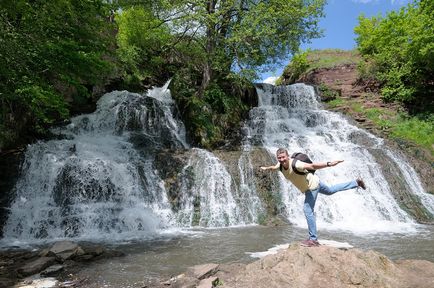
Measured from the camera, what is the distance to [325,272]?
5438 millimetres

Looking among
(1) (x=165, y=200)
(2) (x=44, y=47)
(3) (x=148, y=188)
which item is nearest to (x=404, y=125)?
(1) (x=165, y=200)

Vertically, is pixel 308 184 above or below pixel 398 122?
below

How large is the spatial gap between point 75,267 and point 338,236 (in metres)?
7.06

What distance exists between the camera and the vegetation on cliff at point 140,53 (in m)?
9.69

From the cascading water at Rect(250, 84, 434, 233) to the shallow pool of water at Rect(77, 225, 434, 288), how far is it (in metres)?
1.38

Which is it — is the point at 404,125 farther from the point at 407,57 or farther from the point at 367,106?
the point at 407,57

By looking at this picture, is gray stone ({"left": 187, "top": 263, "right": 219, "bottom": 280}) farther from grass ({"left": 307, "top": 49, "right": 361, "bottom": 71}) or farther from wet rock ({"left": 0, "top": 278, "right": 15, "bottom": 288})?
grass ({"left": 307, "top": 49, "right": 361, "bottom": 71})

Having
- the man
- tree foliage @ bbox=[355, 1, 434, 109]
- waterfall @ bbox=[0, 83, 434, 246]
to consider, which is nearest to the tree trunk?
waterfall @ bbox=[0, 83, 434, 246]

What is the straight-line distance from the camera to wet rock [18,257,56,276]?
7529 millimetres

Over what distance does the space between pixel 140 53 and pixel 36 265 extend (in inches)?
790

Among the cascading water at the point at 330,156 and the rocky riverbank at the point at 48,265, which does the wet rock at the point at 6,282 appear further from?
the cascading water at the point at 330,156

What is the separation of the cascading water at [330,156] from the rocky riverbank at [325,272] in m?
6.51

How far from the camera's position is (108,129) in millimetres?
19109

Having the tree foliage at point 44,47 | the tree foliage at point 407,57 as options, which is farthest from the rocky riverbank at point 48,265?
the tree foliage at point 407,57
